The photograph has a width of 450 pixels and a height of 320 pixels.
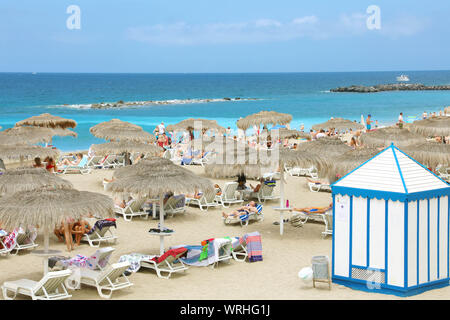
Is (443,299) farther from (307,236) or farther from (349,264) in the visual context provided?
(307,236)

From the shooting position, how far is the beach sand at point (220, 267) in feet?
24.5

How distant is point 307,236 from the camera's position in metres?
10.7

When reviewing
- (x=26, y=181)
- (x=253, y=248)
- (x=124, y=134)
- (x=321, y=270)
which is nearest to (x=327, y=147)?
(x=253, y=248)

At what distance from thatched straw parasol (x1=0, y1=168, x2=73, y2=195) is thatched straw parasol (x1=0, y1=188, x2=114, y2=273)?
220 cm

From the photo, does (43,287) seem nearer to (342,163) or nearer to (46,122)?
(342,163)

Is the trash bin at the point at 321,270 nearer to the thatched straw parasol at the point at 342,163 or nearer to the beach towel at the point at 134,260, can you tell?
the beach towel at the point at 134,260

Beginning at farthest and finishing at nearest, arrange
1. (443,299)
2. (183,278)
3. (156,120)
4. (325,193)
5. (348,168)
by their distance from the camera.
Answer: (156,120)
(325,193)
(348,168)
(183,278)
(443,299)

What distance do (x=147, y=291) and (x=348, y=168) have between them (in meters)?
4.99

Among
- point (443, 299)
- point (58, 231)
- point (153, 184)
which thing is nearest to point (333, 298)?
point (443, 299)

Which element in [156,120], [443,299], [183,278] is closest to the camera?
[443,299]

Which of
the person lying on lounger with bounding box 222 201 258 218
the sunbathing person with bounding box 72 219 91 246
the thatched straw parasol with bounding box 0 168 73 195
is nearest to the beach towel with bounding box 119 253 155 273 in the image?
the sunbathing person with bounding box 72 219 91 246

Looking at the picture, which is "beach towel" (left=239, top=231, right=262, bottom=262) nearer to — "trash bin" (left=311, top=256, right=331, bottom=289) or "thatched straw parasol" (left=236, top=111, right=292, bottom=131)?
"trash bin" (left=311, top=256, right=331, bottom=289)

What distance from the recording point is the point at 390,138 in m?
17.0

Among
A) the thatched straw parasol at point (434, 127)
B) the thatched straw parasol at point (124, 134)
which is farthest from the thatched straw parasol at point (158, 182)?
the thatched straw parasol at point (434, 127)
